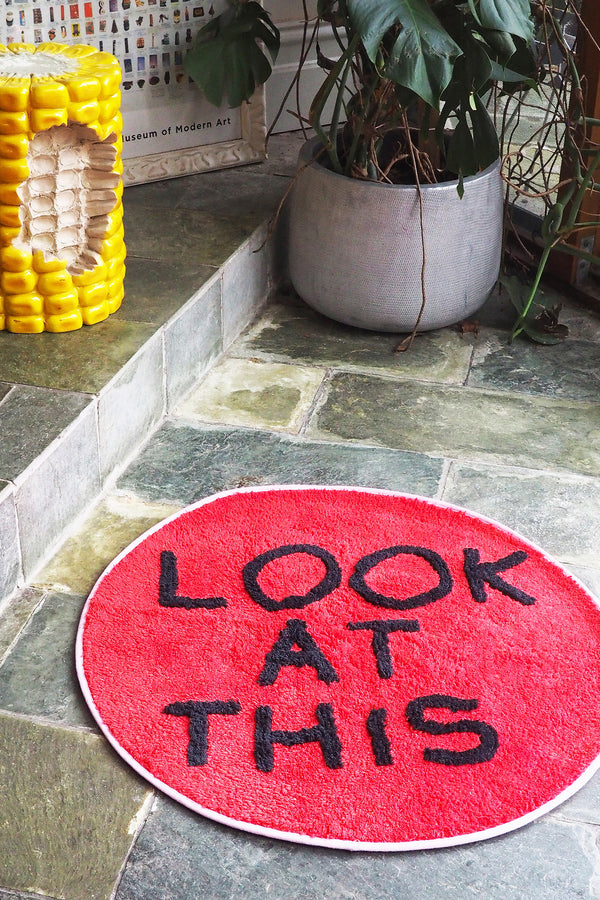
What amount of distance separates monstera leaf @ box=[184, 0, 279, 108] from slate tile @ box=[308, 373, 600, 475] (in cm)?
79

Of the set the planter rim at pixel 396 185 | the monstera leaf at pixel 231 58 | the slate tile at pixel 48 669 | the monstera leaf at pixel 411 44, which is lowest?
the slate tile at pixel 48 669

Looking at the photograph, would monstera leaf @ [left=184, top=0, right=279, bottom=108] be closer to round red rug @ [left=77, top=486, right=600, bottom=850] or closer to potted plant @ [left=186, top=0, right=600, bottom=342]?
potted plant @ [left=186, top=0, right=600, bottom=342]

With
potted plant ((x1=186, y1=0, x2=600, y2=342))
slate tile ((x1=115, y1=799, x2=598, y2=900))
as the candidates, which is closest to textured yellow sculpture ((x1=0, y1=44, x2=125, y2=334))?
potted plant ((x1=186, y1=0, x2=600, y2=342))

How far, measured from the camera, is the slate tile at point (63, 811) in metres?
1.18

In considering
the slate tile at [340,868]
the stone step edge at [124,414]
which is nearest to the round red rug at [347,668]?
the slate tile at [340,868]

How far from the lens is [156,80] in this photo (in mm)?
2516

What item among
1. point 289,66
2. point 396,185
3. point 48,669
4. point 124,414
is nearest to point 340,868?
point 48,669

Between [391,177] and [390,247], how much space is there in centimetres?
29

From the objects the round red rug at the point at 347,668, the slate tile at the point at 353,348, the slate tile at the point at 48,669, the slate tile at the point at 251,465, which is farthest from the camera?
the slate tile at the point at 353,348

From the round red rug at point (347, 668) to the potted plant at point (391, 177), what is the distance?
25.2 inches

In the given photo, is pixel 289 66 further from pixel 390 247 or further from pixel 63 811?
pixel 63 811

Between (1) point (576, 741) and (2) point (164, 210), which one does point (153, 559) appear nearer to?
(1) point (576, 741)

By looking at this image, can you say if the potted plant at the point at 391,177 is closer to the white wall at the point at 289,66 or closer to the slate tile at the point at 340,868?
the white wall at the point at 289,66

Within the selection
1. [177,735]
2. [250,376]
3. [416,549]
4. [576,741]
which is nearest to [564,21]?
[250,376]
